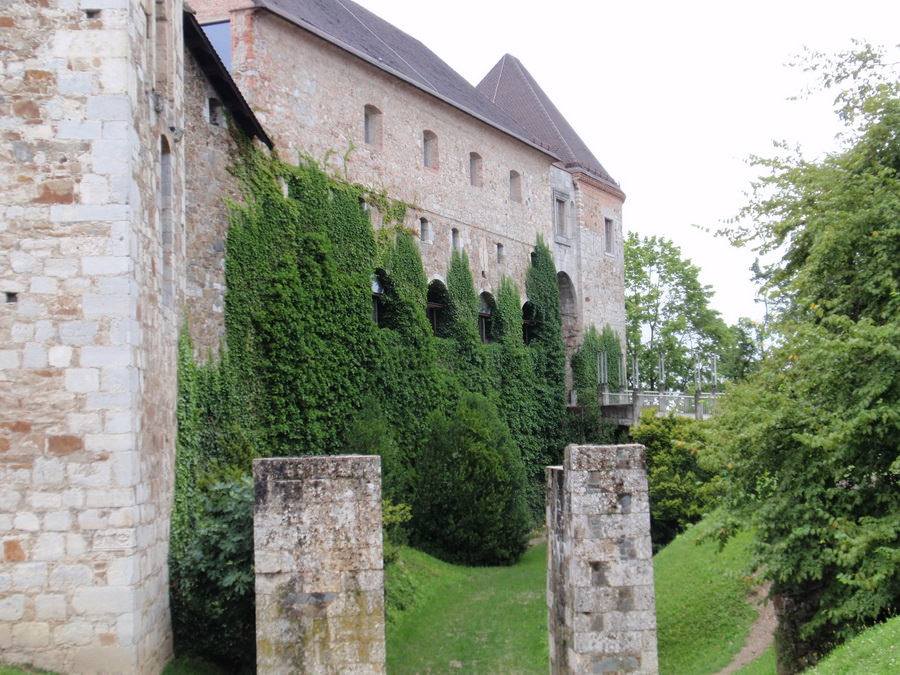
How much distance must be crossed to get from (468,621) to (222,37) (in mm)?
13113

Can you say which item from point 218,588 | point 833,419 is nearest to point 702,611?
point 833,419

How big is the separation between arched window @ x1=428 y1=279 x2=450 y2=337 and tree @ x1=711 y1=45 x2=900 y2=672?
44.1ft

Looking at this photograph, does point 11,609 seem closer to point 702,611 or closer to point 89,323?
point 89,323

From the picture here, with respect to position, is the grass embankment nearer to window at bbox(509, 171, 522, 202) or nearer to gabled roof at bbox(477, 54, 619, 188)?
window at bbox(509, 171, 522, 202)

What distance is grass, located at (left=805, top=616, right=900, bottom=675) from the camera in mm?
8881

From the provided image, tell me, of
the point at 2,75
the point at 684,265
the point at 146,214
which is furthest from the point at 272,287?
the point at 684,265

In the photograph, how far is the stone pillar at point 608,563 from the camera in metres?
9.77

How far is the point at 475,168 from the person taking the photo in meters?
30.0

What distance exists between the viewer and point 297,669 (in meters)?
9.21

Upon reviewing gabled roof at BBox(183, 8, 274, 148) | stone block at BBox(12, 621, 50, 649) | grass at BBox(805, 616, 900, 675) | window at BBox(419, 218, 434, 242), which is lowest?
grass at BBox(805, 616, 900, 675)

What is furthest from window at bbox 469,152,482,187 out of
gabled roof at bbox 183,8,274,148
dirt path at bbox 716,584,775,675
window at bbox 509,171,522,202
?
dirt path at bbox 716,584,775,675

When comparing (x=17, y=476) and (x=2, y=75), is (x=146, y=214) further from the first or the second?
(x=17, y=476)

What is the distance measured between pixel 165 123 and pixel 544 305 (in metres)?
21.3

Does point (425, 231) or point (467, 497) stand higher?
point (425, 231)
